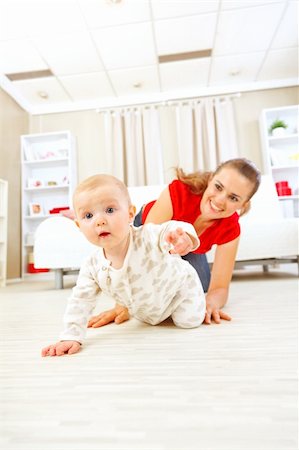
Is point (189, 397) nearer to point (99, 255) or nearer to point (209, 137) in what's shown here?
point (99, 255)

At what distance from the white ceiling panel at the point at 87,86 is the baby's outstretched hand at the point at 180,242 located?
3596mm

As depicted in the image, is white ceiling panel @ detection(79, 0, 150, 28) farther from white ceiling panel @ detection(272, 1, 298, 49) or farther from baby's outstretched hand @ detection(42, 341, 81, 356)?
baby's outstretched hand @ detection(42, 341, 81, 356)

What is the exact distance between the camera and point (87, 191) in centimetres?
75

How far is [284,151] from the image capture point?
4168 mm

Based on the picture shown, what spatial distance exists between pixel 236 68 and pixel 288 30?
72 centimetres

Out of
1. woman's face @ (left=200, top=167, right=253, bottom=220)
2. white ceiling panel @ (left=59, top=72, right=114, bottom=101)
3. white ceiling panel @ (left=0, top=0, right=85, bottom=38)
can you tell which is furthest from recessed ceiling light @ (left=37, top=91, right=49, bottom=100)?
woman's face @ (left=200, top=167, right=253, bottom=220)

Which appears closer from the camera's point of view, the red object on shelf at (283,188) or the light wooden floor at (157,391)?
the light wooden floor at (157,391)

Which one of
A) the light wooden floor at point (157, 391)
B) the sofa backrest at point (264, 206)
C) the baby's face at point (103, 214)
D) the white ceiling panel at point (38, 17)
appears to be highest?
the white ceiling panel at point (38, 17)

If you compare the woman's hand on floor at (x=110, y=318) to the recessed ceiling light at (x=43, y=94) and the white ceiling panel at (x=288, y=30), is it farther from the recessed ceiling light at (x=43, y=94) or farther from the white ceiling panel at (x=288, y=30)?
the recessed ceiling light at (x=43, y=94)

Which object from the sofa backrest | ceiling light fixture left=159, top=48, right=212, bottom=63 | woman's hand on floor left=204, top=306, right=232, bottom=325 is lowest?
woman's hand on floor left=204, top=306, right=232, bottom=325

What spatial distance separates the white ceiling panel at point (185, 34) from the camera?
9.93ft

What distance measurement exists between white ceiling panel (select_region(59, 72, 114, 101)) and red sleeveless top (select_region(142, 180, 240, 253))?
3.08 meters

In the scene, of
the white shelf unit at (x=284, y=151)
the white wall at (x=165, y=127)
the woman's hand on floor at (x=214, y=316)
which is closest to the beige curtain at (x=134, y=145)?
the white wall at (x=165, y=127)

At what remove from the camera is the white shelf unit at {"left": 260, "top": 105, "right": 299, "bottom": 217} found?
155 inches
